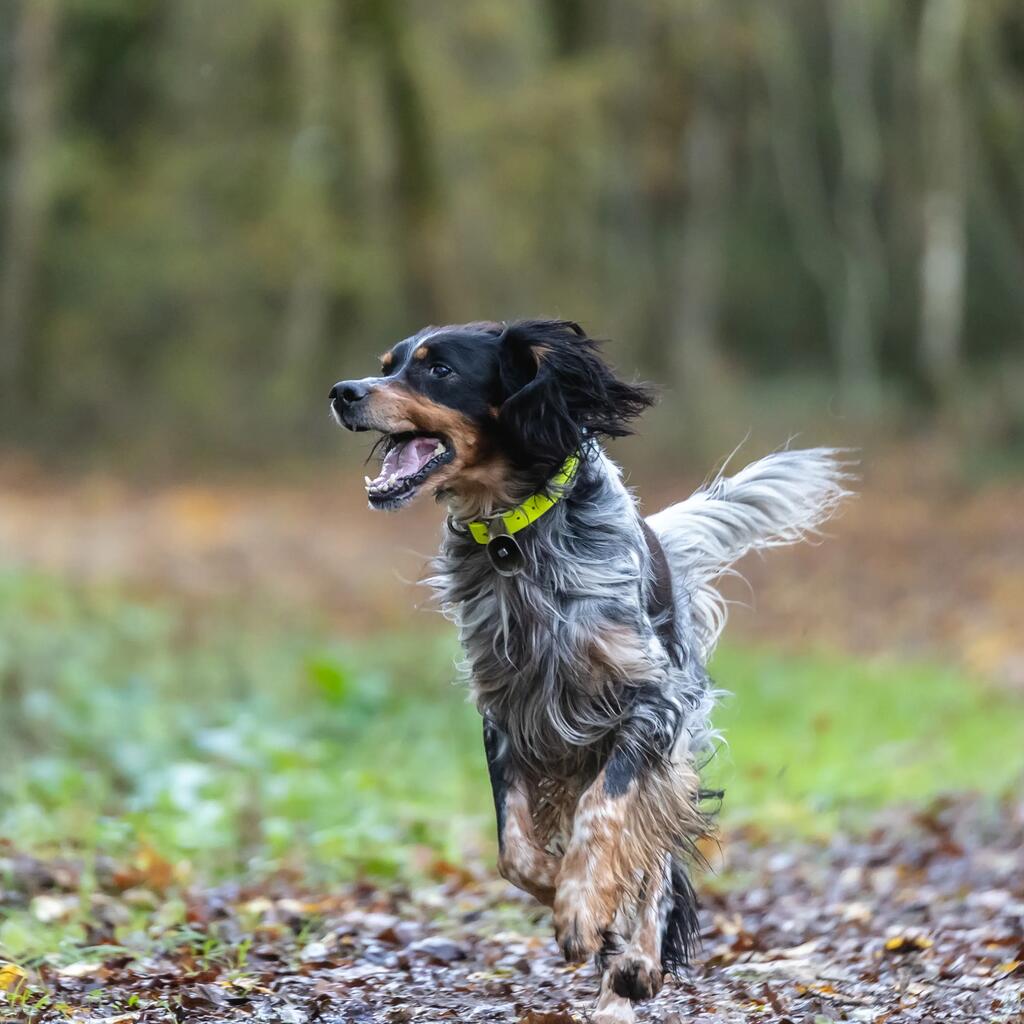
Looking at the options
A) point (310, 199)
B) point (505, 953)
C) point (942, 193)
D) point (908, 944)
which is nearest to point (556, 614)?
point (505, 953)

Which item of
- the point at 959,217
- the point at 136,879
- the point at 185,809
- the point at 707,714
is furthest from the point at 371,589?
the point at 959,217

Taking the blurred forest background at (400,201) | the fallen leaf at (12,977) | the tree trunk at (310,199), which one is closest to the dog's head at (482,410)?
the fallen leaf at (12,977)

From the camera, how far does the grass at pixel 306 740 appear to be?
824 centimetres

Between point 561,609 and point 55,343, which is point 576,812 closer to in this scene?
point 561,609

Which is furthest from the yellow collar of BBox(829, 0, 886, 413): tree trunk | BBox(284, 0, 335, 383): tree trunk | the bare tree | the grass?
BBox(829, 0, 886, 413): tree trunk

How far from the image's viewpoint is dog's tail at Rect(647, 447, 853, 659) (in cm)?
618

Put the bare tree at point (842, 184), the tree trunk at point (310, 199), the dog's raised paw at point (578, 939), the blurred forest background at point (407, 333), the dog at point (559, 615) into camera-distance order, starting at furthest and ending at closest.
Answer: the bare tree at point (842, 184) < the tree trunk at point (310, 199) < the blurred forest background at point (407, 333) < the dog at point (559, 615) < the dog's raised paw at point (578, 939)

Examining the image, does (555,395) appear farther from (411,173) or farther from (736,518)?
(411,173)

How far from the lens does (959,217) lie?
3127 cm

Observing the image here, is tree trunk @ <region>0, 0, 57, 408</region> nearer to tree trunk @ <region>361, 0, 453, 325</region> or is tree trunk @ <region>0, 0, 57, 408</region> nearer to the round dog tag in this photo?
tree trunk @ <region>361, 0, 453, 325</region>

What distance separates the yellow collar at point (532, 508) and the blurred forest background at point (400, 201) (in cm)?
1757

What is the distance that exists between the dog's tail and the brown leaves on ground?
4.24ft

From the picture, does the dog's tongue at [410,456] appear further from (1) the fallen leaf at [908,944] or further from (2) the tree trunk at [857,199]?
(2) the tree trunk at [857,199]

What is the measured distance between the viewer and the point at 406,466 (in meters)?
5.38
